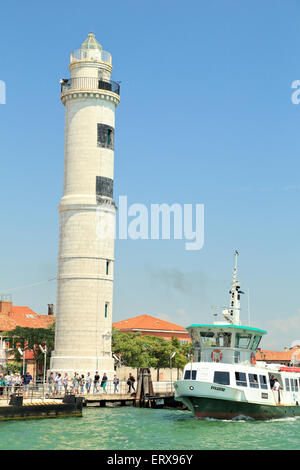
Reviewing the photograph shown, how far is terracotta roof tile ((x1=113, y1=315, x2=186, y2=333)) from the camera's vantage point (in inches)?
4326

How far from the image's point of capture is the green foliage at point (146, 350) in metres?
77.1

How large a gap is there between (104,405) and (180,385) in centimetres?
1469

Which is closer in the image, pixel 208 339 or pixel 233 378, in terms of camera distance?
pixel 233 378

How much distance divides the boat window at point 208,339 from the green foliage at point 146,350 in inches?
1269

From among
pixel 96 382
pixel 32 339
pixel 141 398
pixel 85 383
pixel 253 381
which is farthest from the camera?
pixel 32 339

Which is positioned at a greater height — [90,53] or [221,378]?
[90,53]

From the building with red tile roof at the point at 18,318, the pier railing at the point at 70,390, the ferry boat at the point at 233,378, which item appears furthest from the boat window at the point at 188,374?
the building with red tile roof at the point at 18,318

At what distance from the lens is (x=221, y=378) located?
41.0 m

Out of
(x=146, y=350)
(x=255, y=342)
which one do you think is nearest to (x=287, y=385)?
(x=255, y=342)

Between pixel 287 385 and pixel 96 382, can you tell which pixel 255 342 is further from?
pixel 96 382

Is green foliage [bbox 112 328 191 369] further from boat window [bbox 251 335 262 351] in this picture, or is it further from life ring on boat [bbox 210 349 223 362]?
life ring on boat [bbox 210 349 223 362]

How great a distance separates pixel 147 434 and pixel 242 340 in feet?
40.1

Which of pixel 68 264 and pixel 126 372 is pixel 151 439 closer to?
pixel 68 264
